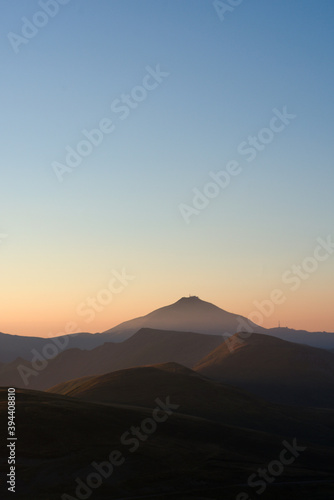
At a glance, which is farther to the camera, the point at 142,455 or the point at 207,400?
the point at 207,400

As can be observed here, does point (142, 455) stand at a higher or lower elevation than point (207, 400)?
lower

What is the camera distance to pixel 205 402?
537 feet

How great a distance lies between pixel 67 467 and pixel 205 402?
270 ft

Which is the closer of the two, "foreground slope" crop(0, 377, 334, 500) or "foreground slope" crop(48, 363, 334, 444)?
"foreground slope" crop(0, 377, 334, 500)

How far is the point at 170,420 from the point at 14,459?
148 feet

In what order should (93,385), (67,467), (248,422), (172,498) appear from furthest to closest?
(93,385) < (248,422) < (67,467) < (172,498)

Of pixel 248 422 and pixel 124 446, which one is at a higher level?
pixel 124 446

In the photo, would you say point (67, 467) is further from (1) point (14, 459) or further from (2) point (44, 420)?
(2) point (44, 420)

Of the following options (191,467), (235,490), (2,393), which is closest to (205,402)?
(2,393)

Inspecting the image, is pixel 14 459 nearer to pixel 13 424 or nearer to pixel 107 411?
pixel 13 424

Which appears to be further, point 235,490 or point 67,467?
point 67,467

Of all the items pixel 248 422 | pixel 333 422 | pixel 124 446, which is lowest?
pixel 333 422

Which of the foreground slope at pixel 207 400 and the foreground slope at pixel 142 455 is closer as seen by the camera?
the foreground slope at pixel 142 455

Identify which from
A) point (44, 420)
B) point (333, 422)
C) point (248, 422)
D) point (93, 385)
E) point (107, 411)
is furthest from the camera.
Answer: point (93, 385)
